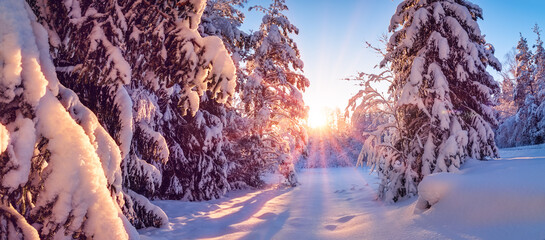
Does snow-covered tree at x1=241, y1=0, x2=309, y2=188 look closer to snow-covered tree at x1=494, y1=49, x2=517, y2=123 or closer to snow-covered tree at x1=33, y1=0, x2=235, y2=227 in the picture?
snow-covered tree at x1=33, y1=0, x2=235, y2=227

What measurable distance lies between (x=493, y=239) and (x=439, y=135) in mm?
5786

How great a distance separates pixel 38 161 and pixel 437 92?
8770 mm

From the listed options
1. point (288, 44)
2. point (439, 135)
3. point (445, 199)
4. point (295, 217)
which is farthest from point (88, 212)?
point (288, 44)

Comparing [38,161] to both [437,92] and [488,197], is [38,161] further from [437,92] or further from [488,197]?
[437,92]

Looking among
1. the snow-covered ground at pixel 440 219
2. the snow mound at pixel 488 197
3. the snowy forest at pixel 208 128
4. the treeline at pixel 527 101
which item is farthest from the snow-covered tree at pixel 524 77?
the snow mound at pixel 488 197

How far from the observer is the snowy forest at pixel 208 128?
1.50 metres

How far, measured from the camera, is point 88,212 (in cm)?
150

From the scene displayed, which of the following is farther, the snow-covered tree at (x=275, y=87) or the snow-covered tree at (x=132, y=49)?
the snow-covered tree at (x=275, y=87)

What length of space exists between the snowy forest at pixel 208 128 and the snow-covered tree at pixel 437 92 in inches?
1.6

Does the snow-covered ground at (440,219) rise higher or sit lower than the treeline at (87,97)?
lower

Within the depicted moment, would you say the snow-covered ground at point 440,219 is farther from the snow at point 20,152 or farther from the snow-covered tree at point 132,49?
the snow at point 20,152

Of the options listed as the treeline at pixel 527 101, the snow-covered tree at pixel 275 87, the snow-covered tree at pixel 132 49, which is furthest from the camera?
the treeline at pixel 527 101

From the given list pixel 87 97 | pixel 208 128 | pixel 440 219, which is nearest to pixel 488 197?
pixel 440 219

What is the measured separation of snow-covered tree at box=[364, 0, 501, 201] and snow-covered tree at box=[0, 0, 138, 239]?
820cm
